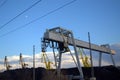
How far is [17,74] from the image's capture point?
50.0 meters

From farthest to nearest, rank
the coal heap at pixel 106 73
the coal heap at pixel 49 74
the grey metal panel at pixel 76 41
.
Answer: the coal heap at pixel 106 73 < the coal heap at pixel 49 74 < the grey metal panel at pixel 76 41

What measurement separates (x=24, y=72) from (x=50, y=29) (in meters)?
17.8

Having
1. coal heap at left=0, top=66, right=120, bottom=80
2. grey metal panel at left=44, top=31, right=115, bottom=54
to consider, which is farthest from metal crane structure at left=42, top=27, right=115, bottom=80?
coal heap at left=0, top=66, right=120, bottom=80

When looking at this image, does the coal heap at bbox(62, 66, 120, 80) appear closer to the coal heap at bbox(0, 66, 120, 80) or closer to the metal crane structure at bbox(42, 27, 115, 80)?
the coal heap at bbox(0, 66, 120, 80)

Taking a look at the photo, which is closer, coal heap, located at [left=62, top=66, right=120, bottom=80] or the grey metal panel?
the grey metal panel

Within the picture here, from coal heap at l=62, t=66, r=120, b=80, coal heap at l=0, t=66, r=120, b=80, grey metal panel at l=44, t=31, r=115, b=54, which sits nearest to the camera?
grey metal panel at l=44, t=31, r=115, b=54

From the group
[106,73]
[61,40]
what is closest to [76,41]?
[61,40]

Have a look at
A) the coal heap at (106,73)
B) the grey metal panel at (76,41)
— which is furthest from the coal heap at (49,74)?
the grey metal panel at (76,41)

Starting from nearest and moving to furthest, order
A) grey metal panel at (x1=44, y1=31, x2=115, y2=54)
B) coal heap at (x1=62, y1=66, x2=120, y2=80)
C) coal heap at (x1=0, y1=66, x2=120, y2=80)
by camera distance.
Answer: grey metal panel at (x1=44, y1=31, x2=115, y2=54), coal heap at (x1=0, y1=66, x2=120, y2=80), coal heap at (x1=62, y1=66, x2=120, y2=80)

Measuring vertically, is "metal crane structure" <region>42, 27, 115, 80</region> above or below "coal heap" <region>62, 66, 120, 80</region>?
above

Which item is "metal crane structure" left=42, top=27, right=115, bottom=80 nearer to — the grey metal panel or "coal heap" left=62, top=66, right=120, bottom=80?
the grey metal panel

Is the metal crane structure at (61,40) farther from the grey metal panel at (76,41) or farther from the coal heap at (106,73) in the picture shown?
the coal heap at (106,73)

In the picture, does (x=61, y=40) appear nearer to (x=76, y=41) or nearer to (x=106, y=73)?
(x=76, y=41)

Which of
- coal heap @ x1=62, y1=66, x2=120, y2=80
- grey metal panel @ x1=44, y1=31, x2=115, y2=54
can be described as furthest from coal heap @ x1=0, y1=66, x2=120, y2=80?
grey metal panel @ x1=44, y1=31, x2=115, y2=54
